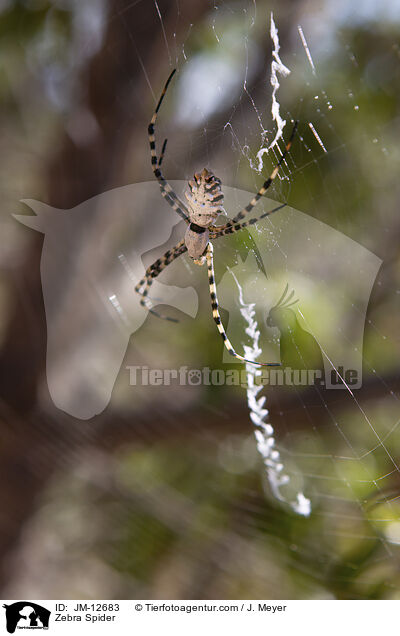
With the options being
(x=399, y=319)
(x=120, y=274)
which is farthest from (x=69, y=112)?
(x=399, y=319)

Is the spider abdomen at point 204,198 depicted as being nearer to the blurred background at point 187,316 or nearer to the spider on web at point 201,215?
the spider on web at point 201,215

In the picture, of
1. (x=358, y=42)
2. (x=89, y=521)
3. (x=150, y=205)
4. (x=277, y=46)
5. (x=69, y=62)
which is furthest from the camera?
(x=89, y=521)

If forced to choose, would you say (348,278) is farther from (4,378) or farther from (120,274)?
(4,378)
